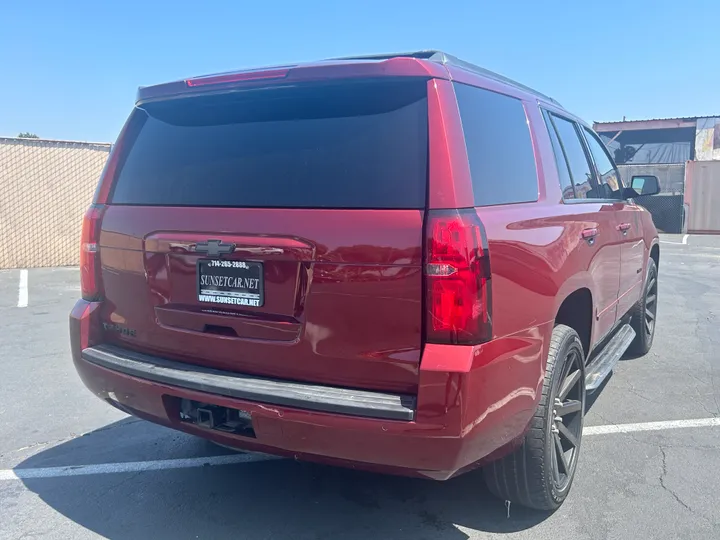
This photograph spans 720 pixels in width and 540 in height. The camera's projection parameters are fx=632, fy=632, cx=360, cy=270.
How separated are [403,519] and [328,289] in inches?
54.7

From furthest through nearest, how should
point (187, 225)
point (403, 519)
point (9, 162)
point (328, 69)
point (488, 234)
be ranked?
point (9, 162) < point (403, 519) < point (187, 225) < point (328, 69) < point (488, 234)

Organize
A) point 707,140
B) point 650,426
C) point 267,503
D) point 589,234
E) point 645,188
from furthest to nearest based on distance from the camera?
point 707,140
point 645,188
point 650,426
point 589,234
point 267,503

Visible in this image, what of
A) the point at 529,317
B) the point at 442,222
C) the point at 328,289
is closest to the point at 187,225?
the point at 328,289

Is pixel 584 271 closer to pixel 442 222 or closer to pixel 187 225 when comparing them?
pixel 442 222

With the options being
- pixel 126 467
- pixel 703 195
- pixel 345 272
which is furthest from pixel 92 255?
pixel 703 195

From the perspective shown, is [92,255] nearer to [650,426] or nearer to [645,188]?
[650,426]

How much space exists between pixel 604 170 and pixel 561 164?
1446 millimetres

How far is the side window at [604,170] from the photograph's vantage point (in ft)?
15.4

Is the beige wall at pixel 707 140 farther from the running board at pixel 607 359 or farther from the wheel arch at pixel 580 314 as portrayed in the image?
the wheel arch at pixel 580 314

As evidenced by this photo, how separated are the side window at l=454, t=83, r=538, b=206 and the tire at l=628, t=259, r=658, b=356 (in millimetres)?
3191

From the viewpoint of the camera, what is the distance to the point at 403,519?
125 inches

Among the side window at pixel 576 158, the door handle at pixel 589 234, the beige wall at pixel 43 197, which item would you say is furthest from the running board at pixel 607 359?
the beige wall at pixel 43 197

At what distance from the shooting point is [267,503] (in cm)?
335

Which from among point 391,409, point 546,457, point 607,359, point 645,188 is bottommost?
point 546,457
